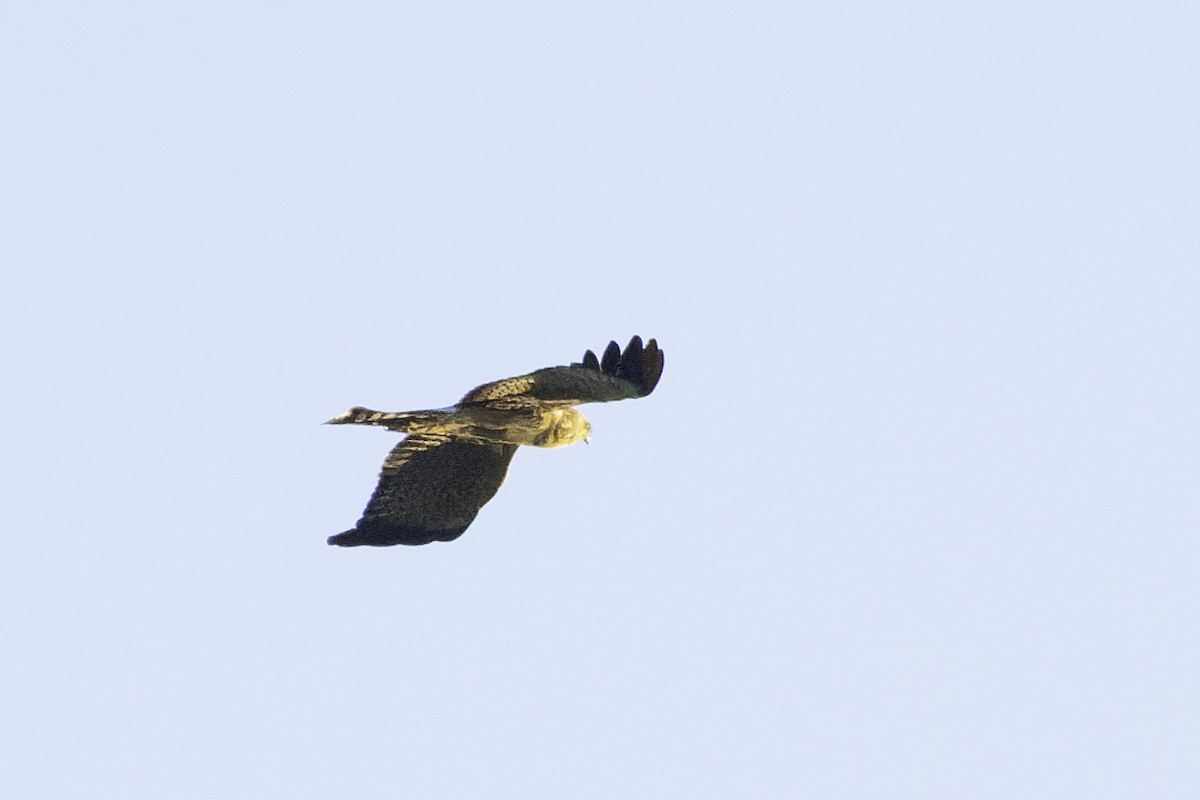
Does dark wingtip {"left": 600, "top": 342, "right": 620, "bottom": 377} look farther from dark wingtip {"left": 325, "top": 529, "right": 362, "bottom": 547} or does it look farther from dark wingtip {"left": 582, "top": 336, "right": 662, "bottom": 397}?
dark wingtip {"left": 325, "top": 529, "right": 362, "bottom": 547}

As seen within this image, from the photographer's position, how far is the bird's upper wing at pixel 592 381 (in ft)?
59.5

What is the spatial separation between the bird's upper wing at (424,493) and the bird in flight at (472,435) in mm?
12

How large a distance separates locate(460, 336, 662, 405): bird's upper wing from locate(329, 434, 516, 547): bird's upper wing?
6.42ft

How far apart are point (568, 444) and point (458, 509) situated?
5.29 ft

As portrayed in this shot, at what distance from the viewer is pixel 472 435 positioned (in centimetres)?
1906

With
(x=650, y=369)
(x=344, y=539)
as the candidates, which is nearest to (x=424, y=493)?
(x=344, y=539)

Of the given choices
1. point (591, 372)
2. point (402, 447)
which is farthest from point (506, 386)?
point (402, 447)

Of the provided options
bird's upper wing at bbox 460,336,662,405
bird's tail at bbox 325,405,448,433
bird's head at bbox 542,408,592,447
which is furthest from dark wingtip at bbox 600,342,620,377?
bird's tail at bbox 325,405,448,433

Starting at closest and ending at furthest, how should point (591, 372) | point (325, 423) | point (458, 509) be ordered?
point (325, 423) < point (591, 372) < point (458, 509)

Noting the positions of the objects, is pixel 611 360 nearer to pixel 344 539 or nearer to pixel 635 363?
pixel 635 363

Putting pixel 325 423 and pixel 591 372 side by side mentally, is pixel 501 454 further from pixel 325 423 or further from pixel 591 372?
pixel 325 423

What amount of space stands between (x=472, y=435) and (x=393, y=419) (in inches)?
56.2

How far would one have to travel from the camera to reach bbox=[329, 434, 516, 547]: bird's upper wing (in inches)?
789

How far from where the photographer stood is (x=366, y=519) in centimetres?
1998
